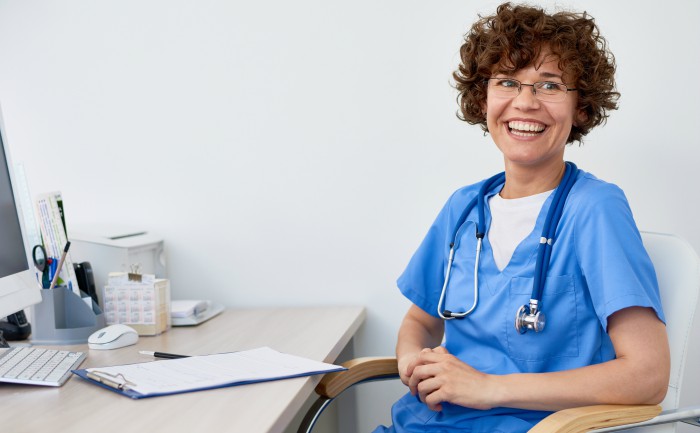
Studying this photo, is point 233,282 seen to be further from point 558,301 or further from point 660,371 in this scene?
point 660,371

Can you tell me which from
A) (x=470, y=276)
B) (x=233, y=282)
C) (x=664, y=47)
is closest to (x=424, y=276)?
(x=470, y=276)

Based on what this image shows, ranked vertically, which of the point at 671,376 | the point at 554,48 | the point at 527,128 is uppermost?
the point at 554,48

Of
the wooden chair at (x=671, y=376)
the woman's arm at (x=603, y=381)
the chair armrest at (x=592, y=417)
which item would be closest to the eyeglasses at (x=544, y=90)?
the wooden chair at (x=671, y=376)

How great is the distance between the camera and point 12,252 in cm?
150

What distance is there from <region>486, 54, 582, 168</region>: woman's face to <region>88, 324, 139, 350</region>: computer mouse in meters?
0.95

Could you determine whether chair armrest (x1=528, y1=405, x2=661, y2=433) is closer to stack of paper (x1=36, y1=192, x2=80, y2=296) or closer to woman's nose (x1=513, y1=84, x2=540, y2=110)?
woman's nose (x1=513, y1=84, x2=540, y2=110)

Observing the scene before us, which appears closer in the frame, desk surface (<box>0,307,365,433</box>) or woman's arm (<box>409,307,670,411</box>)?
desk surface (<box>0,307,365,433</box>)

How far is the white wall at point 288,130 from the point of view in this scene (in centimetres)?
194

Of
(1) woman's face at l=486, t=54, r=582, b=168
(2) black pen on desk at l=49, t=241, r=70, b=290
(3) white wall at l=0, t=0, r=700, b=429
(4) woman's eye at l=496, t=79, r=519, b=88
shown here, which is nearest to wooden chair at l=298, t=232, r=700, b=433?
(1) woman's face at l=486, t=54, r=582, b=168

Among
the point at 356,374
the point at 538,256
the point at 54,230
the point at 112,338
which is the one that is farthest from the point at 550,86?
the point at 54,230

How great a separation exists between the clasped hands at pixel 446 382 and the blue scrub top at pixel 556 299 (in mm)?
74

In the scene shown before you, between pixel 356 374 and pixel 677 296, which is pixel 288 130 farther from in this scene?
pixel 677 296

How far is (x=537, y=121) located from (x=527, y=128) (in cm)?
2

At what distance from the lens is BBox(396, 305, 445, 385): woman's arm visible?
159 cm
